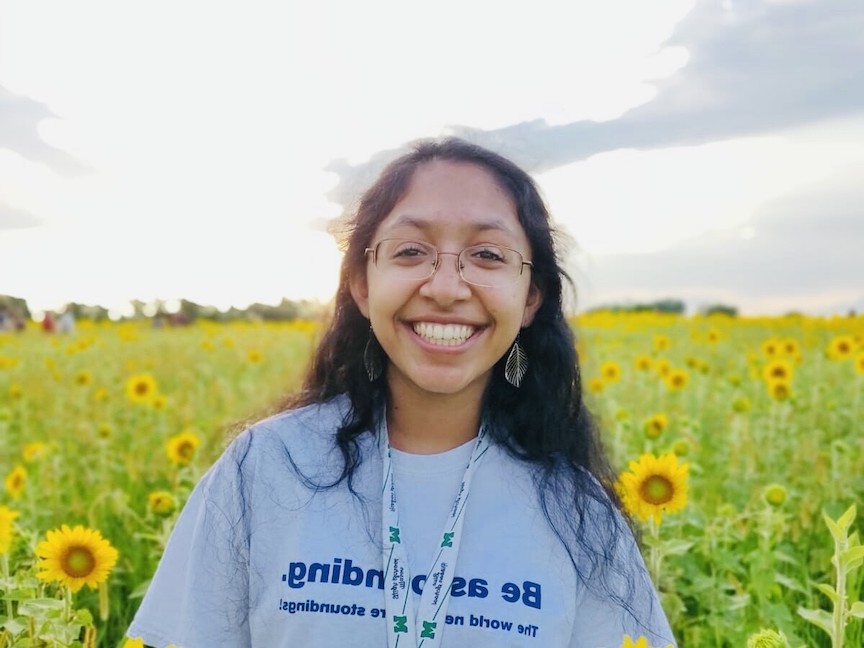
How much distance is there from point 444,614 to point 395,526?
0.19 metres

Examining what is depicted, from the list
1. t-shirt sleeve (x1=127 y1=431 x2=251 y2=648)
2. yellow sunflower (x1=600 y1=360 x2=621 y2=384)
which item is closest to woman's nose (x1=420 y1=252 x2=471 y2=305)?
t-shirt sleeve (x1=127 y1=431 x2=251 y2=648)

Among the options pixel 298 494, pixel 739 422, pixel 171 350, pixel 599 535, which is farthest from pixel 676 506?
pixel 171 350

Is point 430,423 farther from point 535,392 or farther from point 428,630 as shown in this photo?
point 428,630

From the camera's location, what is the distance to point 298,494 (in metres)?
1.85

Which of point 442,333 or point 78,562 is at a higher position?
point 442,333

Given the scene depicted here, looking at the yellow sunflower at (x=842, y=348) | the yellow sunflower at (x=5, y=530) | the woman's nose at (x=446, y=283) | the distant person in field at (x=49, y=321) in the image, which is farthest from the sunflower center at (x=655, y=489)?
the distant person in field at (x=49, y=321)

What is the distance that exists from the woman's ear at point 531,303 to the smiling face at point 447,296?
0.16 m

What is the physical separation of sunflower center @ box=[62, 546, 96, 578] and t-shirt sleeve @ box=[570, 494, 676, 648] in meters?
1.10

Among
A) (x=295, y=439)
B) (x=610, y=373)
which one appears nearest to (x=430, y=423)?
(x=295, y=439)

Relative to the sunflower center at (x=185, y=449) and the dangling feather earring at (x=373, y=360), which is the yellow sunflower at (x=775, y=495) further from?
the sunflower center at (x=185, y=449)

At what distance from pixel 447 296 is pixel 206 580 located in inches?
29.1

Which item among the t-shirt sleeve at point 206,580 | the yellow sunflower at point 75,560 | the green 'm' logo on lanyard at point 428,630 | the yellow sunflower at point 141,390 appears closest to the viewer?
the green 'm' logo on lanyard at point 428,630

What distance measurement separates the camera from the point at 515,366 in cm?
209

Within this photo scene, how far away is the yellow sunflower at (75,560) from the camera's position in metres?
2.05
